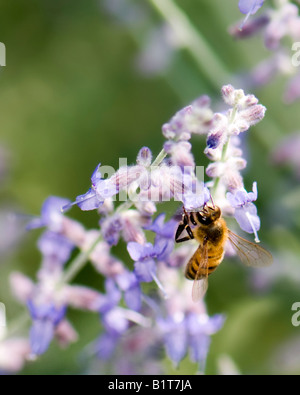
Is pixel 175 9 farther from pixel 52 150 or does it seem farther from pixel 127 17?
pixel 52 150

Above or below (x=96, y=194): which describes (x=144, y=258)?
below

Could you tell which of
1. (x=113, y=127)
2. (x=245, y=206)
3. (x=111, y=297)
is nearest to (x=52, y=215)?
(x=111, y=297)

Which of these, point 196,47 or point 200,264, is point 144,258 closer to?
point 200,264

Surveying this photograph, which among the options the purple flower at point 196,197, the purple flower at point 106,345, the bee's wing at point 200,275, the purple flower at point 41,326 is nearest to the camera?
the purple flower at point 196,197

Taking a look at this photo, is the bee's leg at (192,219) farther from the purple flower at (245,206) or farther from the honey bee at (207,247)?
the purple flower at (245,206)

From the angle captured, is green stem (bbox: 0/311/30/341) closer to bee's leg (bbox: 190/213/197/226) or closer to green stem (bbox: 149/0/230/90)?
bee's leg (bbox: 190/213/197/226)

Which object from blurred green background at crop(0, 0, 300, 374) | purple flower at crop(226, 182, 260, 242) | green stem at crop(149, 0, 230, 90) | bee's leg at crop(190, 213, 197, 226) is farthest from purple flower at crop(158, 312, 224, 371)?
green stem at crop(149, 0, 230, 90)

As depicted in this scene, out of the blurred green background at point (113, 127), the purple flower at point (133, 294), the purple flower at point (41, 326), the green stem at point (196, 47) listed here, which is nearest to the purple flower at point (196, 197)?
the purple flower at point (133, 294)
